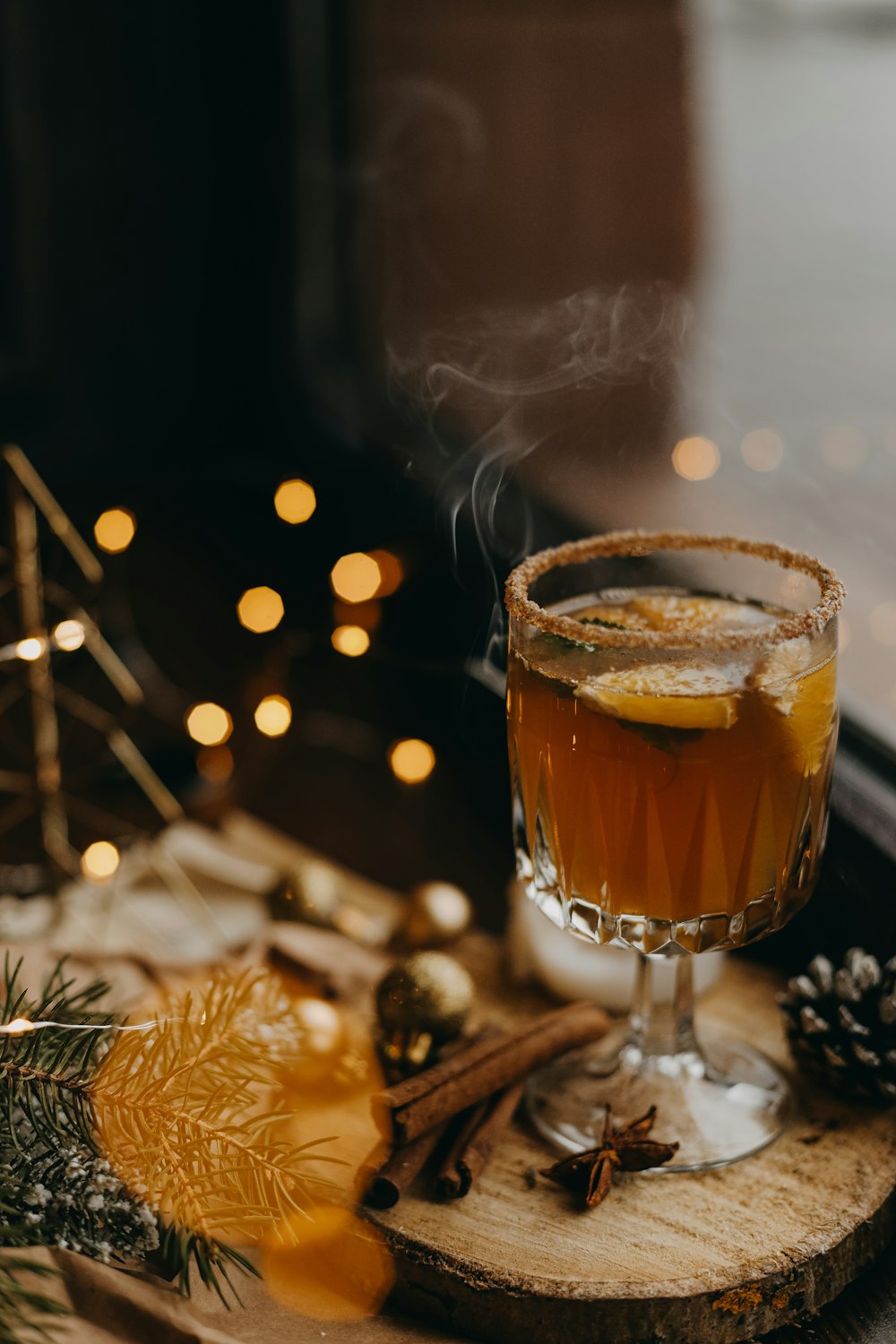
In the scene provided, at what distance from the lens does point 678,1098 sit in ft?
3.73

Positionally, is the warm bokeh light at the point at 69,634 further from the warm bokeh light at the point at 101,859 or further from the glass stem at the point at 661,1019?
the glass stem at the point at 661,1019

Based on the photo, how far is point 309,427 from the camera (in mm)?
2867

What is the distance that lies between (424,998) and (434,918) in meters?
0.20

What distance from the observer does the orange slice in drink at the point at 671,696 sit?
929 mm

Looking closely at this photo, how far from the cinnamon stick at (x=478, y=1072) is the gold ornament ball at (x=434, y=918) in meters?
0.15

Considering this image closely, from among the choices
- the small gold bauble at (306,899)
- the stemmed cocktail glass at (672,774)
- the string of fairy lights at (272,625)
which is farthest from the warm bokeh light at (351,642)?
the stemmed cocktail glass at (672,774)

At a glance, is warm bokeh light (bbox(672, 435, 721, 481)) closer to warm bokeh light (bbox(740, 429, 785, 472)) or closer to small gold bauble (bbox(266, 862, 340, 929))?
warm bokeh light (bbox(740, 429, 785, 472))

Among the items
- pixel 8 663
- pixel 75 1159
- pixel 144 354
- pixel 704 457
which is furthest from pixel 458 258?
pixel 75 1159

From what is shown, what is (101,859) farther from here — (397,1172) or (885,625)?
(885,625)

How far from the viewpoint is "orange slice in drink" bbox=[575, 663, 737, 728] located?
3.05 feet

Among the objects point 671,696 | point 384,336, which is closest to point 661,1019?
point 671,696

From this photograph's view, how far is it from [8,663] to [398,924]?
734 millimetres

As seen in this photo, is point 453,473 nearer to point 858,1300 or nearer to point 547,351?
point 547,351

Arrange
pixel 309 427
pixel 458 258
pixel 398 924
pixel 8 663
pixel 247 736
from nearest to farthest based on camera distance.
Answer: pixel 398 924
pixel 8 663
pixel 247 736
pixel 458 258
pixel 309 427
